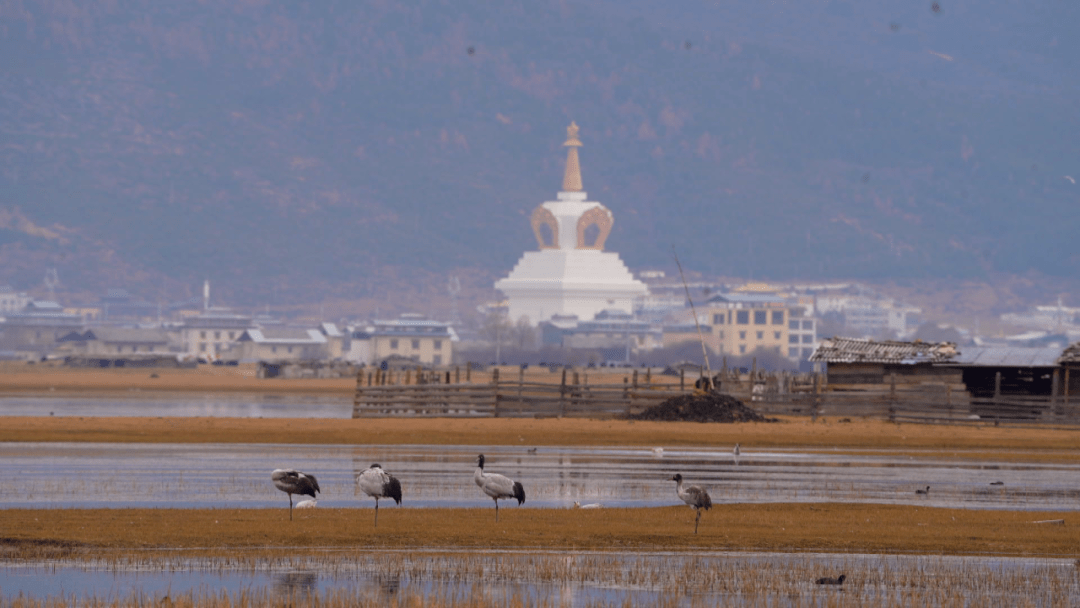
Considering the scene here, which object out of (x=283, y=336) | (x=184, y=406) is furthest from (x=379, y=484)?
(x=283, y=336)

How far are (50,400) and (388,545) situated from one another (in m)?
52.0

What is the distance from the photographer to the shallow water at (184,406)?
55031 millimetres

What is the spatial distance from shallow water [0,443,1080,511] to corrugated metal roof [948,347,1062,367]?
14511 millimetres

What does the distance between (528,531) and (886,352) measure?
37231 millimetres

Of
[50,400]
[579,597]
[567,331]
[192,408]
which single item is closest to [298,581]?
[579,597]

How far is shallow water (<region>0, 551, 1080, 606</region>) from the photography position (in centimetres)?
1541

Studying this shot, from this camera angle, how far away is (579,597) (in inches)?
608

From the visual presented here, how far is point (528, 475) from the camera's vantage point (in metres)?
29.6

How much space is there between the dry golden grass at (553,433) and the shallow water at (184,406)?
695cm

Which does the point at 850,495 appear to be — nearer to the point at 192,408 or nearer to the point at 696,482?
the point at 696,482

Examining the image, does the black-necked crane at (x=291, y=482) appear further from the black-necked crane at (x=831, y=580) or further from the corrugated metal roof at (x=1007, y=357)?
the corrugated metal roof at (x=1007, y=357)

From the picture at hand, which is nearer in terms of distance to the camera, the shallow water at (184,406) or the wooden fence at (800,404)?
the wooden fence at (800,404)

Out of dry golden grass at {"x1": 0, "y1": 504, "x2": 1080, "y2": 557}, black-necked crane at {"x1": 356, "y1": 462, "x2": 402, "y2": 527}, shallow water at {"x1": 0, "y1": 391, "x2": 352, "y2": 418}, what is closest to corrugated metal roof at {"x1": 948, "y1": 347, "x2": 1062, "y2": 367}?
shallow water at {"x1": 0, "y1": 391, "x2": 352, "y2": 418}

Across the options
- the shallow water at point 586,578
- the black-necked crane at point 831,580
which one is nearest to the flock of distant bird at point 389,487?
the shallow water at point 586,578
